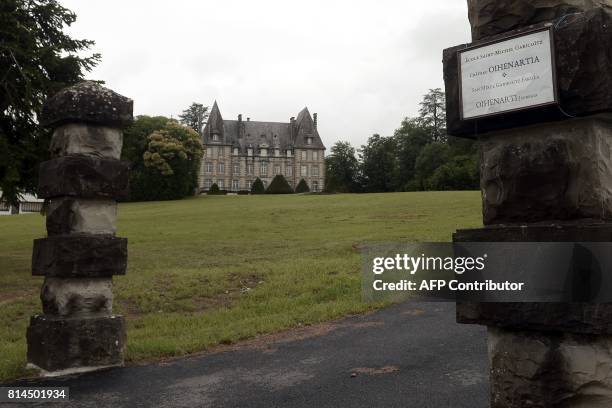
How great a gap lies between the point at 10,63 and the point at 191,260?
8144mm

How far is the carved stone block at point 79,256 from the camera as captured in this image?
670 cm

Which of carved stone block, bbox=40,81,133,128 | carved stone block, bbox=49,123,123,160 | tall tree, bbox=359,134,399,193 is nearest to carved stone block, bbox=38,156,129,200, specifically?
carved stone block, bbox=49,123,123,160

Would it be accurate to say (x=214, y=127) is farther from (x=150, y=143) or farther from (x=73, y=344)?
(x=73, y=344)

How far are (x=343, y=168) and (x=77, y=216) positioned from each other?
82912 millimetres

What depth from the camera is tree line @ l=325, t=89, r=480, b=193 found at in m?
72.8

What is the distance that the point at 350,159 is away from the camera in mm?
89812

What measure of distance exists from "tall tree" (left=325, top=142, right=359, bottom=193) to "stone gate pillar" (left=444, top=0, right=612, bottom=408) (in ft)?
276

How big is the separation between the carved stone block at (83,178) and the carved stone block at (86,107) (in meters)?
0.53

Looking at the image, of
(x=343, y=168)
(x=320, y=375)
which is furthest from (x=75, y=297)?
(x=343, y=168)

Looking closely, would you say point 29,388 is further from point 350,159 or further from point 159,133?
point 350,159

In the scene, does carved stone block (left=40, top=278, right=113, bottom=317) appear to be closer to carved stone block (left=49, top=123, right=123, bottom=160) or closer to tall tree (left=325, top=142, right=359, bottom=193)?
carved stone block (left=49, top=123, right=123, bottom=160)

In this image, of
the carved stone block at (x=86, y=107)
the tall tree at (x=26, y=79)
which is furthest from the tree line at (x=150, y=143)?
the carved stone block at (x=86, y=107)

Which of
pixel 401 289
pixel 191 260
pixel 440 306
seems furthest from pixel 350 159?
pixel 401 289

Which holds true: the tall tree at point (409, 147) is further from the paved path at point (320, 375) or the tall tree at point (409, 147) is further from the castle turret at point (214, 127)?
the paved path at point (320, 375)
